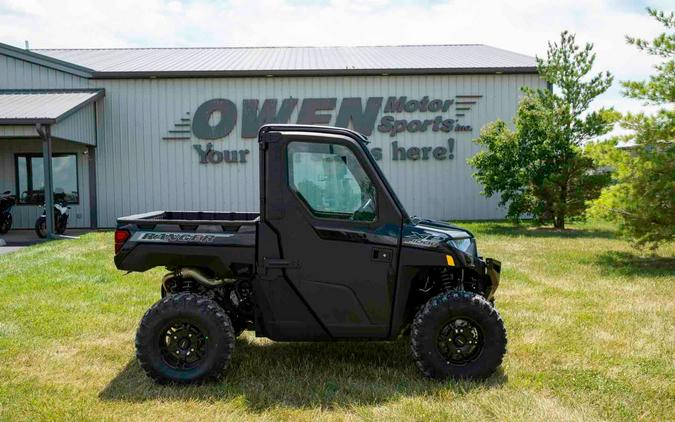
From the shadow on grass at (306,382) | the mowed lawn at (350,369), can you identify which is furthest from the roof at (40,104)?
the shadow on grass at (306,382)

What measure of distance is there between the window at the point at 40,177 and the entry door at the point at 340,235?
1711 cm

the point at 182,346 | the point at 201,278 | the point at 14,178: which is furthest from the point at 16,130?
the point at 182,346

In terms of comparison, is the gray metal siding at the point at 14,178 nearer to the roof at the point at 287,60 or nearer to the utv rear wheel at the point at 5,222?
the utv rear wheel at the point at 5,222

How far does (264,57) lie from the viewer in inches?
882

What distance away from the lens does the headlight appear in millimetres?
4749

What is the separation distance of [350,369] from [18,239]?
14.0 metres

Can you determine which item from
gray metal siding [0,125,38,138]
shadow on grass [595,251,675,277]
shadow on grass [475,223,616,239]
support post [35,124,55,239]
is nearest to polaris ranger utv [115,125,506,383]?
shadow on grass [595,251,675,277]

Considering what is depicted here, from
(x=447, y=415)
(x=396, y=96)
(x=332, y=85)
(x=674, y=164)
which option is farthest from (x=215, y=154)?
(x=447, y=415)

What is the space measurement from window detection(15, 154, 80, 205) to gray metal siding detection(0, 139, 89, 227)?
0.51 ft

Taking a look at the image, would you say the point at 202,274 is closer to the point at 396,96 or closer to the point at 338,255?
the point at 338,255

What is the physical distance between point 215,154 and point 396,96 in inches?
245

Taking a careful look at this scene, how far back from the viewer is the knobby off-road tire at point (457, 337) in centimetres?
456

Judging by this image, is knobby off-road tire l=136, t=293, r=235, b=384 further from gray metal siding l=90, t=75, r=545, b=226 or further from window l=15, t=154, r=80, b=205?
window l=15, t=154, r=80, b=205

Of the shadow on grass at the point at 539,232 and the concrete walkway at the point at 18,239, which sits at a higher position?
the shadow on grass at the point at 539,232
